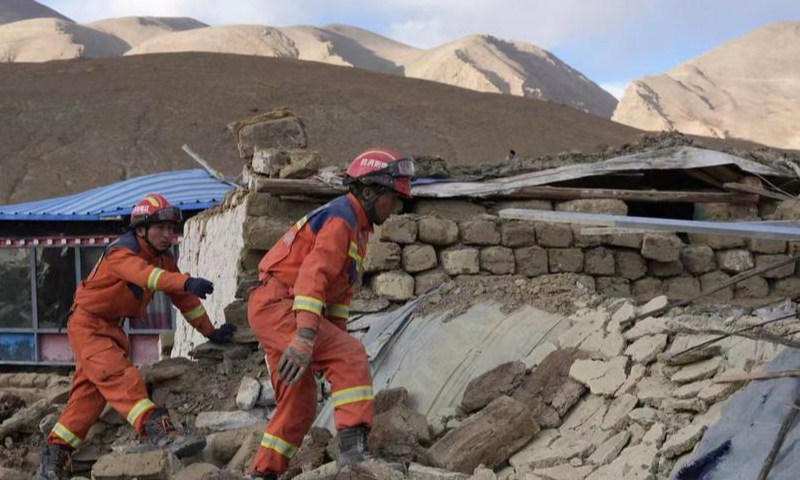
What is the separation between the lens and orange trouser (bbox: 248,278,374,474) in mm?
4684

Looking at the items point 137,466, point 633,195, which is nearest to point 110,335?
point 137,466

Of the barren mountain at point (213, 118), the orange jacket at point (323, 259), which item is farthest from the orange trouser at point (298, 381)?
the barren mountain at point (213, 118)

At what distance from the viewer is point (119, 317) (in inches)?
247

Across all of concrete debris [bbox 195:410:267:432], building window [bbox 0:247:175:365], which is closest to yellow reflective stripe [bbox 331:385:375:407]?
concrete debris [bbox 195:410:267:432]

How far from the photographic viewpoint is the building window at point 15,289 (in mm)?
15172

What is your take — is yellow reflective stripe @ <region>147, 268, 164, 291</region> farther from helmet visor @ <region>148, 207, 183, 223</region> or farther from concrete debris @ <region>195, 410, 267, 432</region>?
concrete debris @ <region>195, 410, 267, 432</region>

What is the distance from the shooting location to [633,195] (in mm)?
7773

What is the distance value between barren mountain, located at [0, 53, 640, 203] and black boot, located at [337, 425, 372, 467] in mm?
22817

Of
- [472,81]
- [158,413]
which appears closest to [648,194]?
[158,413]

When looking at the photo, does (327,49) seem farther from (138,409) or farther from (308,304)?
(308,304)

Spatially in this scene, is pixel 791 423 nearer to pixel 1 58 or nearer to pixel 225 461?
pixel 225 461

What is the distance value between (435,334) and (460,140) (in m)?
24.5

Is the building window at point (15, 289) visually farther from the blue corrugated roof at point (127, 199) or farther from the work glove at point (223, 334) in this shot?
the work glove at point (223, 334)

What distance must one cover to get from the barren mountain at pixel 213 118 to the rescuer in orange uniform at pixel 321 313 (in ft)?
73.0
